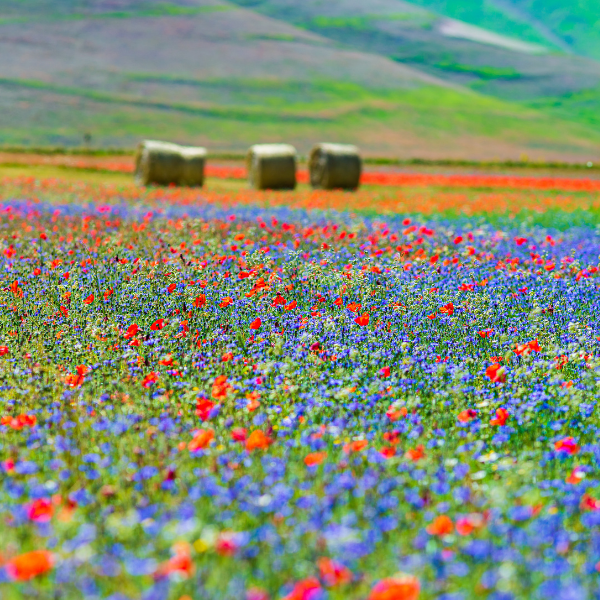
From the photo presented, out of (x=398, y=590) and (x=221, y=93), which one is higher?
(x=221, y=93)

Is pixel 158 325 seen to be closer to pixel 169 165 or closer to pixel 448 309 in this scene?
pixel 448 309

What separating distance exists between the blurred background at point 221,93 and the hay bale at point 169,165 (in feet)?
161

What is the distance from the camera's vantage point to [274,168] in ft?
88.4

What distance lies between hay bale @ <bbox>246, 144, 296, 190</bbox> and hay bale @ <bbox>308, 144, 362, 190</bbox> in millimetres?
1057

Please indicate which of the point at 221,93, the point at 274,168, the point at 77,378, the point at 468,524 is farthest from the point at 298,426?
the point at 221,93

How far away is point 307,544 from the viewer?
3201 mm

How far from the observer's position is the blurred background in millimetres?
95250

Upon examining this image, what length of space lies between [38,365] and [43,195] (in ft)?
53.0

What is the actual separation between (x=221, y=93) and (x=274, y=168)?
101041mm

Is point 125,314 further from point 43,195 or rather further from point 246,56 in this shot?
point 246,56

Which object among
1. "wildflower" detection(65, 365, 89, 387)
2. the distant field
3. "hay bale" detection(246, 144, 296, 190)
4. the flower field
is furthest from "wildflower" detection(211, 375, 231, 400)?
"hay bale" detection(246, 144, 296, 190)

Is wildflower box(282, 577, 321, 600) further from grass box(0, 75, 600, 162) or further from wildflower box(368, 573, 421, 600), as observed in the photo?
grass box(0, 75, 600, 162)

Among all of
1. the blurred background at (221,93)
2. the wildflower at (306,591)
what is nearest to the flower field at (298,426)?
the wildflower at (306,591)

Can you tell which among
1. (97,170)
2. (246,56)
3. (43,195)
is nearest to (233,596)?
(43,195)
